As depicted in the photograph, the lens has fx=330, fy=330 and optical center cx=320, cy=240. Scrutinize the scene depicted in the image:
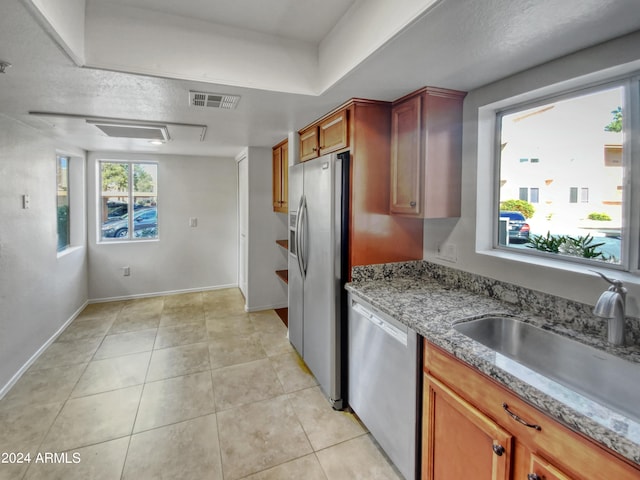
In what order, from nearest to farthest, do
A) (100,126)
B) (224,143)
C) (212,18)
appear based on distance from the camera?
(212,18) < (100,126) < (224,143)

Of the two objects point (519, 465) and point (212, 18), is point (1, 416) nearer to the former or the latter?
point (212, 18)

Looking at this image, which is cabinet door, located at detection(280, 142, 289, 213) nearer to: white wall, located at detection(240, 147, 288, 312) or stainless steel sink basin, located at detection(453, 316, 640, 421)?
white wall, located at detection(240, 147, 288, 312)

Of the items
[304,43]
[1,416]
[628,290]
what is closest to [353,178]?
[304,43]

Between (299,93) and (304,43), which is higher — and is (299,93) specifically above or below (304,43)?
below

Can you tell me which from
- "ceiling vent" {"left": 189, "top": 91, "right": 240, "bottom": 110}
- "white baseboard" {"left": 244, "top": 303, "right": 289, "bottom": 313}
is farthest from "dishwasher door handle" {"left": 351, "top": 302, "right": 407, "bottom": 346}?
"white baseboard" {"left": 244, "top": 303, "right": 289, "bottom": 313}

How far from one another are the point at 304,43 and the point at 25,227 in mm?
2865

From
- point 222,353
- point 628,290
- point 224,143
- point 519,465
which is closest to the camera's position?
point 519,465

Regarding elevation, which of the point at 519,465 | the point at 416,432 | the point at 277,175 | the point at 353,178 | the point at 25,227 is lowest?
the point at 416,432

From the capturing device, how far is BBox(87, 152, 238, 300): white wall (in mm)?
4691

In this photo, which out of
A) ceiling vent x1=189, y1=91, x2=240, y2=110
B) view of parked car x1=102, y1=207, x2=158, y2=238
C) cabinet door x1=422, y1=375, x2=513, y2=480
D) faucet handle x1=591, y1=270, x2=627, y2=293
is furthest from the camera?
view of parked car x1=102, y1=207, x2=158, y2=238

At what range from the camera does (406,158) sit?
2.17 m

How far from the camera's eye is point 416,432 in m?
1.59

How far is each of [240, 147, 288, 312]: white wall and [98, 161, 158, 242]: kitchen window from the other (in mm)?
1722

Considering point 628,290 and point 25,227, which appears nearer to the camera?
point 628,290
